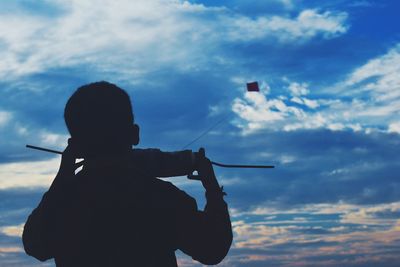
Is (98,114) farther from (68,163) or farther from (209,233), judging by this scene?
(209,233)

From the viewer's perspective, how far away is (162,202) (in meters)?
4.46

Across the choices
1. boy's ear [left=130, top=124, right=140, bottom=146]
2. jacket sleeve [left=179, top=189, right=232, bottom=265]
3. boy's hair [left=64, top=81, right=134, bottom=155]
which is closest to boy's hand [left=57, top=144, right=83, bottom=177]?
boy's hair [left=64, top=81, right=134, bottom=155]

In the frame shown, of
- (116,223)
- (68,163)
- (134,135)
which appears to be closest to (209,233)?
(116,223)

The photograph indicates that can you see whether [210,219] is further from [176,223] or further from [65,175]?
[65,175]

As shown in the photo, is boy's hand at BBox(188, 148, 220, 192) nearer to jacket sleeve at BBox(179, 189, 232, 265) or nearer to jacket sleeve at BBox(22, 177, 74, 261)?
jacket sleeve at BBox(179, 189, 232, 265)

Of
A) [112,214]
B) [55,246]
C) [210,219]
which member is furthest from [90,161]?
[210,219]

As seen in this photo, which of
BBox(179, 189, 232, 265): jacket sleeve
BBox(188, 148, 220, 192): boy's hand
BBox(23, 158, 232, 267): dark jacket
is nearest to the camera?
BBox(23, 158, 232, 267): dark jacket

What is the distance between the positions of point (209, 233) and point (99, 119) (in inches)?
55.9

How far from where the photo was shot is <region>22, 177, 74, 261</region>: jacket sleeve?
4.39 meters

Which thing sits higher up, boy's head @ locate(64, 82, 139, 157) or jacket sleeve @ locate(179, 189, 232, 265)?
boy's head @ locate(64, 82, 139, 157)

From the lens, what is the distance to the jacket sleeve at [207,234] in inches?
178

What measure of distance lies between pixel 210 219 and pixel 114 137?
115cm

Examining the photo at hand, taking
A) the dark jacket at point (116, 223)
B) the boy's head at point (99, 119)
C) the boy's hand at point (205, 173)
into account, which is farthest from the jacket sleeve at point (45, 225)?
the boy's hand at point (205, 173)

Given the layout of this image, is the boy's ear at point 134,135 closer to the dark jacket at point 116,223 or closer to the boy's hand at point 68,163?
the dark jacket at point 116,223
